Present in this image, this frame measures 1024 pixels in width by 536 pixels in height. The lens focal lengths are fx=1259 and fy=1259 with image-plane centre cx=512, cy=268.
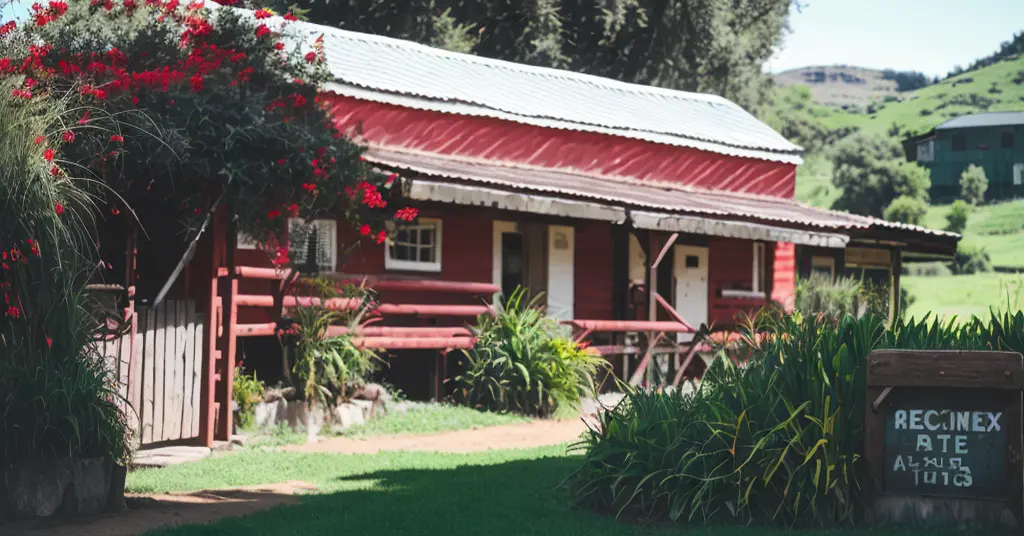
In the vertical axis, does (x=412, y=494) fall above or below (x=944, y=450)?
below

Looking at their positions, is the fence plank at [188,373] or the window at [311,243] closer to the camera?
the fence plank at [188,373]

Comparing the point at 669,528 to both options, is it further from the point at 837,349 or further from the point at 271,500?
the point at 271,500

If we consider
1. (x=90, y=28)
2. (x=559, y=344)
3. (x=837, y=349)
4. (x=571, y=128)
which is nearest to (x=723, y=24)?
(x=571, y=128)

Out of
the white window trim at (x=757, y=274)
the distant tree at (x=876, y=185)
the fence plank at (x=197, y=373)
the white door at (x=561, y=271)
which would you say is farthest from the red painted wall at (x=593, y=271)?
the distant tree at (x=876, y=185)

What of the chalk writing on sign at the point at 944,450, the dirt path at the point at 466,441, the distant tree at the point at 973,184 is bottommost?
the dirt path at the point at 466,441

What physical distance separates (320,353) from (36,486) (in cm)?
548

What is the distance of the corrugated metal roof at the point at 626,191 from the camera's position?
1716cm

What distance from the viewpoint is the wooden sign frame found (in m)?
7.29

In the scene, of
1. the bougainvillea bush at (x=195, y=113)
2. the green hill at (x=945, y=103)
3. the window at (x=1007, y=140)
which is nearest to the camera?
the bougainvillea bush at (x=195, y=113)

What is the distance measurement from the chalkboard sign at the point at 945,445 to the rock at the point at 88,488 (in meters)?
4.87

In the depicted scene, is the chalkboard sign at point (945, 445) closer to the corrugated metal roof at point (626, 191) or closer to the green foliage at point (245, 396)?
the green foliage at point (245, 396)

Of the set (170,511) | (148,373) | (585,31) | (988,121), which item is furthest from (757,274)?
(988,121)

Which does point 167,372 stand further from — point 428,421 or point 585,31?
point 585,31

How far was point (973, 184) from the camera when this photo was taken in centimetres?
7306
